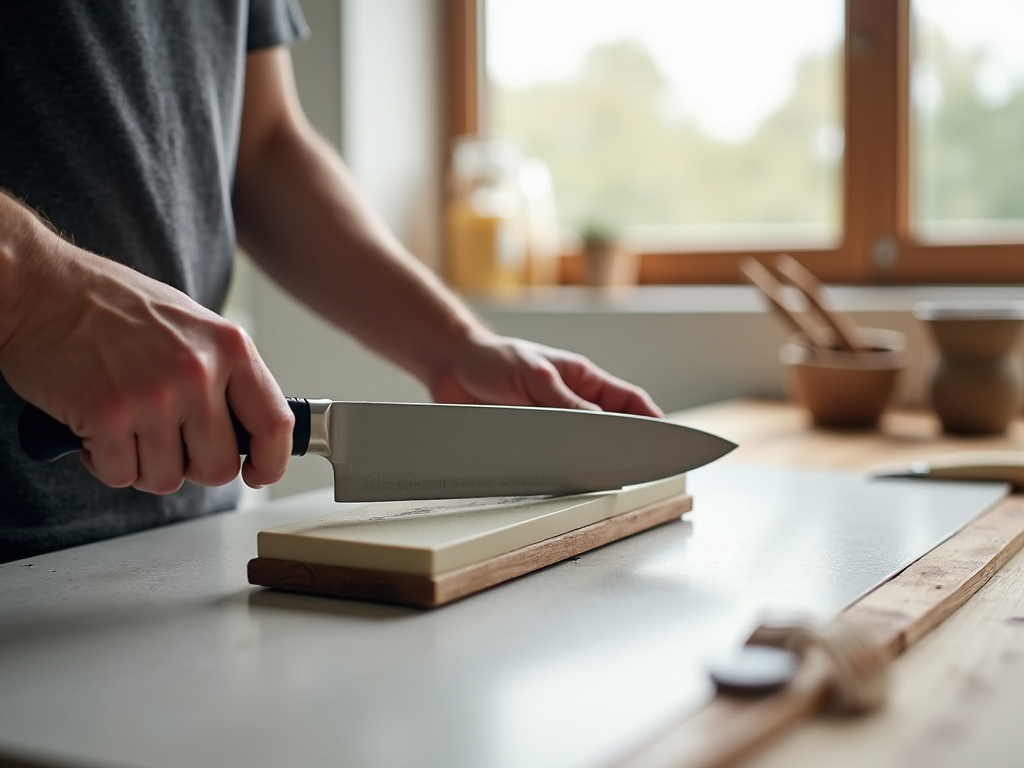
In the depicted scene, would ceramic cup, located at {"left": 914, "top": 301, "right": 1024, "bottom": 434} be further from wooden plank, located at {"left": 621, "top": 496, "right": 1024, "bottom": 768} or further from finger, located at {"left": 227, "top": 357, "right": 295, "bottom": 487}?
finger, located at {"left": 227, "top": 357, "right": 295, "bottom": 487}

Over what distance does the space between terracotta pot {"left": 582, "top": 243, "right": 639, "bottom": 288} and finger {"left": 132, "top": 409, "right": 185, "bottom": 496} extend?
154cm

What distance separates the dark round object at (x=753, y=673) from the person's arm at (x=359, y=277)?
16.7 inches

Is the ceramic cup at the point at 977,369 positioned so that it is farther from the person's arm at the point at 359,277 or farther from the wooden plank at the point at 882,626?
the person's arm at the point at 359,277

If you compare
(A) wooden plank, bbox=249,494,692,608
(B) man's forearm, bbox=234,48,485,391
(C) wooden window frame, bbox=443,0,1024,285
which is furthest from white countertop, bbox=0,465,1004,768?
(C) wooden window frame, bbox=443,0,1024,285

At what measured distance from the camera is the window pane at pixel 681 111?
205 cm

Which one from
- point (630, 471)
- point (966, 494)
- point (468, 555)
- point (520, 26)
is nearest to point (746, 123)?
point (520, 26)

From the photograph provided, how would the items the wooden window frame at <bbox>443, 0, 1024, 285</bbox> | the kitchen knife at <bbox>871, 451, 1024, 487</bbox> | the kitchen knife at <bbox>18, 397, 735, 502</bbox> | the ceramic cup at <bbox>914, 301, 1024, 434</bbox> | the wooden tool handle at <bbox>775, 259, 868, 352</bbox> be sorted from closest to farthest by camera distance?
the kitchen knife at <bbox>18, 397, 735, 502</bbox>
the kitchen knife at <bbox>871, 451, 1024, 487</bbox>
the ceramic cup at <bbox>914, 301, 1024, 434</bbox>
the wooden tool handle at <bbox>775, 259, 868, 352</bbox>
the wooden window frame at <bbox>443, 0, 1024, 285</bbox>

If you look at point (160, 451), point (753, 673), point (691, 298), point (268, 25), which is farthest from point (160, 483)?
point (691, 298)

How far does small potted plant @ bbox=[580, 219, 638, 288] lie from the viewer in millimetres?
2102

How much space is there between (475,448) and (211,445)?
187 millimetres

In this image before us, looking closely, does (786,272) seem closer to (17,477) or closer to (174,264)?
(174,264)

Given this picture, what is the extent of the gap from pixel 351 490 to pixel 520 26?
1.80 m

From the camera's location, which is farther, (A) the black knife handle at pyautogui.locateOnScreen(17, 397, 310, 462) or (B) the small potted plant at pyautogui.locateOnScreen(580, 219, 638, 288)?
(B) the small potted plant at pyautogui.locateOnScreen(580, 219, 638, 288)

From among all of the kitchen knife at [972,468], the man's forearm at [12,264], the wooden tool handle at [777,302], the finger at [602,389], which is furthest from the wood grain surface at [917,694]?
the wooden tool handle at [777,302]
